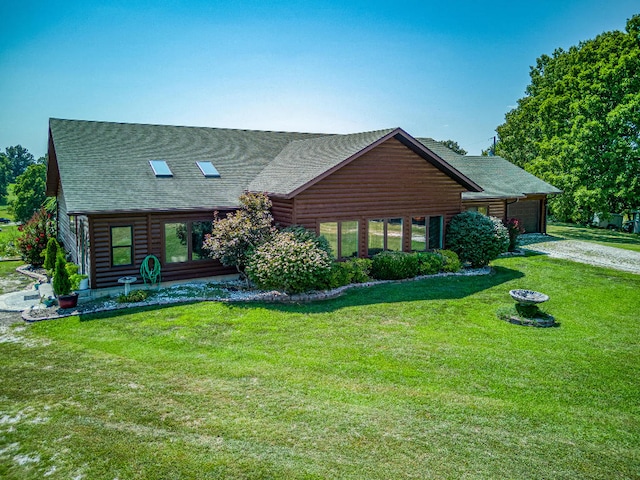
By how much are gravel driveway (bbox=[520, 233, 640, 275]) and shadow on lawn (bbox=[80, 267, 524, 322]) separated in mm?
5185

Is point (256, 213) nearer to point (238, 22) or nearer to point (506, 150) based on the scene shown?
point (238, 22)

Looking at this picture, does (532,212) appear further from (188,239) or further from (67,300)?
(67,300)

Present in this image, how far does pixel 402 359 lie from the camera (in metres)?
8.91

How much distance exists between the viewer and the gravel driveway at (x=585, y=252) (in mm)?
19688

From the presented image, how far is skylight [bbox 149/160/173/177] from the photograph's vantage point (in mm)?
16656

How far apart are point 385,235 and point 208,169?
785cm

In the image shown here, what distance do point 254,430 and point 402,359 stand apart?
379 cm

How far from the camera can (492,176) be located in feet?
94.8

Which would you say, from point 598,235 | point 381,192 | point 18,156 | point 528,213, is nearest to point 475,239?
point 381,192

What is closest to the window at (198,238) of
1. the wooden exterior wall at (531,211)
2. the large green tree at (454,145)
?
the wooden exterior wall at (531,211)

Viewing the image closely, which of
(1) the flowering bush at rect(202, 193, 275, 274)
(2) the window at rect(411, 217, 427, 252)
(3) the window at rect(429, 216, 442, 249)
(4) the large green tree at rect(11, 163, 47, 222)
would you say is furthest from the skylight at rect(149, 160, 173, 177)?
(4) the large green tree at rect(11, 163, 47, 222)

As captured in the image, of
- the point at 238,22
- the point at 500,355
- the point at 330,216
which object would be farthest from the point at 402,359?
the point at 238,22

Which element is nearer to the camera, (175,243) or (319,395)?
(319,395)

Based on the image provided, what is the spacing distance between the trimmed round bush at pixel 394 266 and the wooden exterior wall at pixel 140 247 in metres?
6.01
